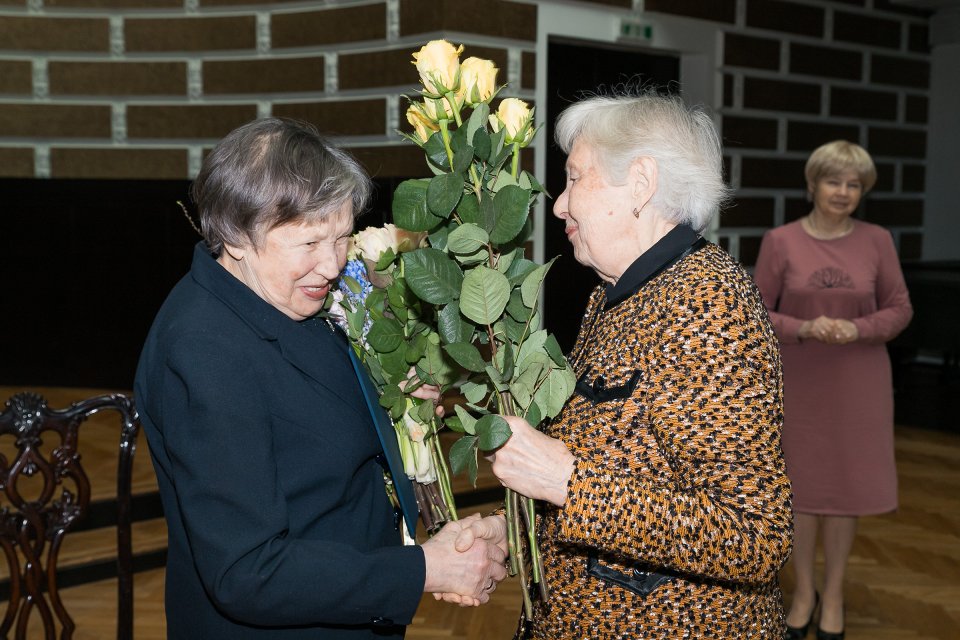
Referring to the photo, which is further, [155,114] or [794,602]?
[155,114]

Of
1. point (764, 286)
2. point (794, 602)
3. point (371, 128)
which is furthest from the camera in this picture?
point (371, 128)


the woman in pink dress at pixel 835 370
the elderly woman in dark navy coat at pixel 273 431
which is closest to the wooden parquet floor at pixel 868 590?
the woman in pink dress at pixel 835 370

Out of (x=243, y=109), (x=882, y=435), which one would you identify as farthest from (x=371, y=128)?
(x=882, y=435)

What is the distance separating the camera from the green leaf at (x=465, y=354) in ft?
4.36

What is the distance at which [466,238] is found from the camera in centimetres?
133

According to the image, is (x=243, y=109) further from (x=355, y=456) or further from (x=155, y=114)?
(x=355, y=456)

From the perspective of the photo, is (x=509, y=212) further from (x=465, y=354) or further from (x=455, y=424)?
(x=455, y=424)

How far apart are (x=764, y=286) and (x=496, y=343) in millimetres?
2470

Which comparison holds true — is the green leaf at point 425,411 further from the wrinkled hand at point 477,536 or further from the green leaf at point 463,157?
the green leaf at point 463,157

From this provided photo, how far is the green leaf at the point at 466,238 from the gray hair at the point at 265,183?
9.8 inches

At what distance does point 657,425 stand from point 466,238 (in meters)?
0.38

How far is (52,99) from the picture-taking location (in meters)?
6.56

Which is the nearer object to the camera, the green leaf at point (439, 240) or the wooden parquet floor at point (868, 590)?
the green leaf at point (439, 240)

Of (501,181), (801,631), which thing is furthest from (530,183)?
(801,631)
